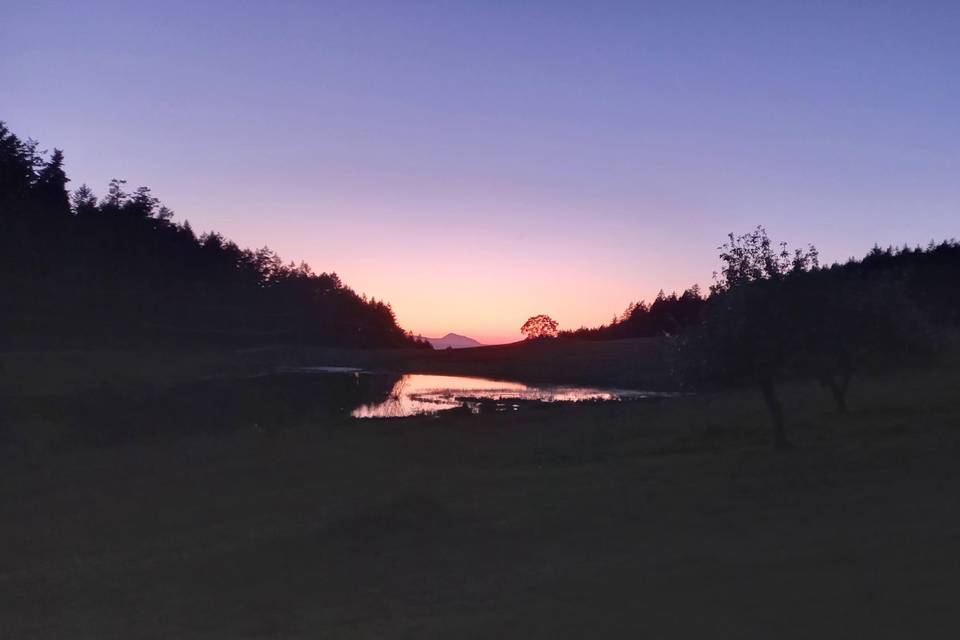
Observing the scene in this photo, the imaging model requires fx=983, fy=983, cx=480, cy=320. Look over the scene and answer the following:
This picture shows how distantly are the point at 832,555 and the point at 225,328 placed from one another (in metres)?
87.2

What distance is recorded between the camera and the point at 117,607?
1012 centimetres

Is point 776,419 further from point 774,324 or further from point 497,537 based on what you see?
point 497,537

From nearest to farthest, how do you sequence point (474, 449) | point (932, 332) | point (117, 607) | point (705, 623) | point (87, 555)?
point (705, 623) → point (117, 607) → point (87, 555) → point (474, 449) → point (932, 332)

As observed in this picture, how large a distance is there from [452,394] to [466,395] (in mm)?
980

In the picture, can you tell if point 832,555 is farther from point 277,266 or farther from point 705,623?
point 277,266

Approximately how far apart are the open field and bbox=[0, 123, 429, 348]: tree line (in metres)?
50.5

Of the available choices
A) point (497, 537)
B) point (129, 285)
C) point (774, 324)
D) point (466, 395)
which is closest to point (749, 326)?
point (774, 324)

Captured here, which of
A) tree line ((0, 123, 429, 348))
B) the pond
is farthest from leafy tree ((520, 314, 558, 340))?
the pond

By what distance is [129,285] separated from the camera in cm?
8688

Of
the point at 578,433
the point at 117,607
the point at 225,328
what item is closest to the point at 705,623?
the point at 117,607

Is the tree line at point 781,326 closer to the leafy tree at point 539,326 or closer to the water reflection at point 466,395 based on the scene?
the water reflection at point 466,395

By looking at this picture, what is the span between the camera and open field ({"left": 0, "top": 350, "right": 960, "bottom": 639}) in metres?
9.07

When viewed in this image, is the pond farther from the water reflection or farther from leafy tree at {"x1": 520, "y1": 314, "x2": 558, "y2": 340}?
leafy tree at {"x1": 520, "y1": 314, "x2": 558, "y2": 340}

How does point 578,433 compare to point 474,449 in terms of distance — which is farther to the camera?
point 578,433
